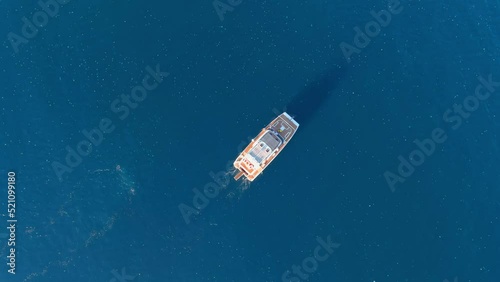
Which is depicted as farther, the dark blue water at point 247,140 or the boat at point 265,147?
the dark blue water at point 247,140

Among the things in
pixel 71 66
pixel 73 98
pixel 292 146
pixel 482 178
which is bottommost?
pixel 482 178

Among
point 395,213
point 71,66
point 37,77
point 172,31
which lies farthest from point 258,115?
point 37,77

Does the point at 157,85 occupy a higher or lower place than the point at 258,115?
higher

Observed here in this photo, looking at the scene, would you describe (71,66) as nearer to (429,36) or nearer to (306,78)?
(306,78)

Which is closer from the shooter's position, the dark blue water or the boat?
the boat
